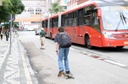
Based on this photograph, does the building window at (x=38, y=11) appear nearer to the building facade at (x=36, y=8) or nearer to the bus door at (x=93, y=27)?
the building facade at (x=36, y=8)

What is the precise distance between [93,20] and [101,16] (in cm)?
126

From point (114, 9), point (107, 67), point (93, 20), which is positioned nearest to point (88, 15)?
point (93, 20)

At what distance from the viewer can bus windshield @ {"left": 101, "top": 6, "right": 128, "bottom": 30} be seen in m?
18.3

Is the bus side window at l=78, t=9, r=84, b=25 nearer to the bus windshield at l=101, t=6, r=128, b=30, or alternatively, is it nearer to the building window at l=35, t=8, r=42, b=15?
the bus windshield at l=101, t=6, r=128, b=30

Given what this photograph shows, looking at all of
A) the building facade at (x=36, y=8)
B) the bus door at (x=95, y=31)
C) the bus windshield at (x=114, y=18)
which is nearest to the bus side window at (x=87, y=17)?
the bus door at (x=95, y=31)

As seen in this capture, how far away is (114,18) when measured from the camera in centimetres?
1847

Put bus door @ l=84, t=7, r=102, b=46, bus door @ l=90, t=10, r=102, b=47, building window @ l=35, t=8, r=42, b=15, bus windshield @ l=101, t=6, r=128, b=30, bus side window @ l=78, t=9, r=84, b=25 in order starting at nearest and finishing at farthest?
1. bus windshield @ l=101, t=6, r=128, b=30
2. bus door @ l=90, t=10, r=102, b=47
3. bus door @ l=84, t=7, r=102, b=46
4. bus side window @ l=78, t=9, r=84, b=25
5. building window @ l=35, t=8, r=42, b=15

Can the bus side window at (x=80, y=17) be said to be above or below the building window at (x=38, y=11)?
below

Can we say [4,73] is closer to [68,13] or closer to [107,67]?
[107,67]

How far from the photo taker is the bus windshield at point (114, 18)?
1834cm

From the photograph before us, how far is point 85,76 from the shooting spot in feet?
32.9

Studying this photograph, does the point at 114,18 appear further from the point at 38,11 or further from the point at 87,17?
the point at 38,11

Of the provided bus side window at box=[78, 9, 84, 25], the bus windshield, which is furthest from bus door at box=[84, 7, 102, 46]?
bus side window at box=[78, 9, 84, 25]

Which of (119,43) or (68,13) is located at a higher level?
(68,13)
